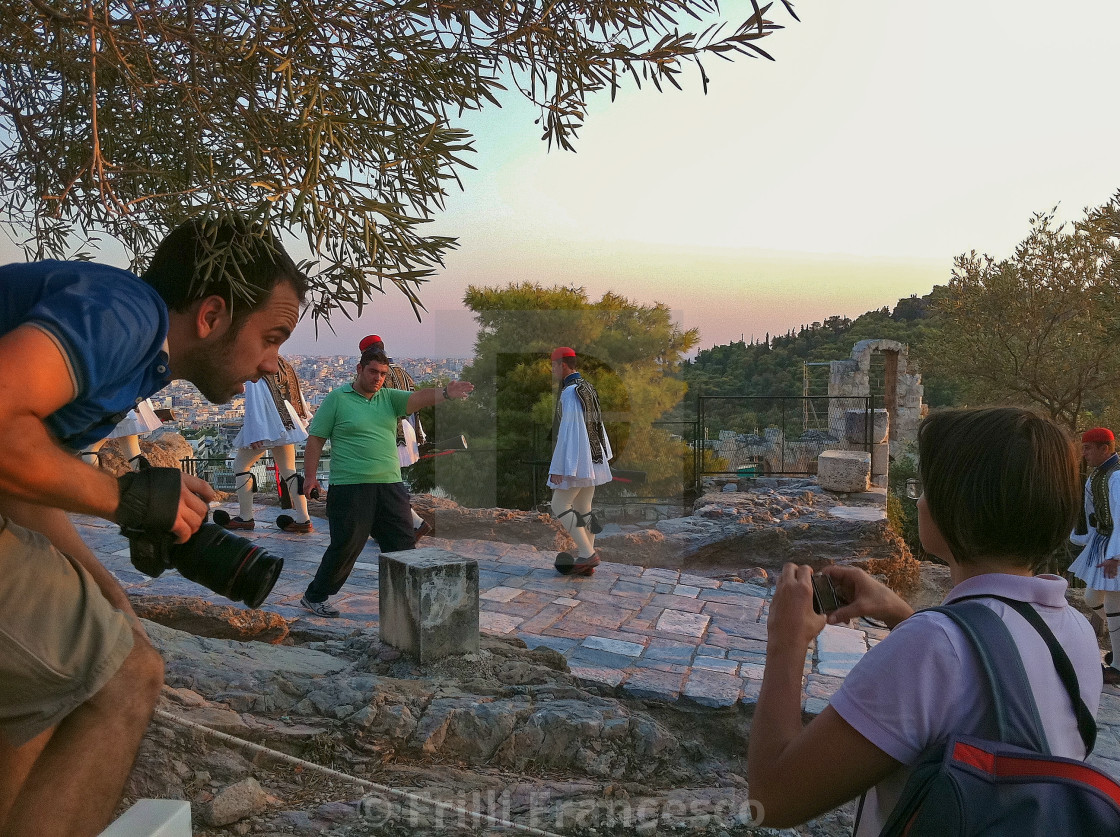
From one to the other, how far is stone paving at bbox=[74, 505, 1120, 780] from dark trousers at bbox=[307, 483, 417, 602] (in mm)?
317

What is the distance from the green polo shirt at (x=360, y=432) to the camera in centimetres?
552

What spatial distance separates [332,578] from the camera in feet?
17.9

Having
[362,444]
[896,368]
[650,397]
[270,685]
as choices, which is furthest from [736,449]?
[270,685]

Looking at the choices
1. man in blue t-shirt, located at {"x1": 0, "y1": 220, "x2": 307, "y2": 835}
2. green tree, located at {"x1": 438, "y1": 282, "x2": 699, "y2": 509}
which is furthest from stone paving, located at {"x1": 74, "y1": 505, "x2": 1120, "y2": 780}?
green tree, located at {"x1": 438, "y1": 282, "x2": 699, "y2": 509}

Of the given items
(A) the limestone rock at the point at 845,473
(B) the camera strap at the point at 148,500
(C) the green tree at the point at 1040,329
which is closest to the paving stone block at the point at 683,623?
(B) the camera strap at the point at 148,500

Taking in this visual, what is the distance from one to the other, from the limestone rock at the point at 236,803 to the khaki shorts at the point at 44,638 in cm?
139

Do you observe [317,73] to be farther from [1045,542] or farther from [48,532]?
[1045,542]

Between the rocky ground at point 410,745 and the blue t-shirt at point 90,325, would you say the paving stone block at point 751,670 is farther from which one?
the blue t-shirt at point 90,325

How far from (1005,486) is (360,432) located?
4.69m

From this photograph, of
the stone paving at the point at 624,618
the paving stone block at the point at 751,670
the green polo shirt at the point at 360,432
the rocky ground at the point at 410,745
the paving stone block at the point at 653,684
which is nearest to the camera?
the rocky ground at the point at 410,745

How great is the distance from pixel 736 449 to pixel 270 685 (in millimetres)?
18701

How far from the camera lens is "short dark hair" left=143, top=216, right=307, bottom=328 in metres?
1.98

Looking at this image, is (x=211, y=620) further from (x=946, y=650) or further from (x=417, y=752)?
(x=946, y=650)

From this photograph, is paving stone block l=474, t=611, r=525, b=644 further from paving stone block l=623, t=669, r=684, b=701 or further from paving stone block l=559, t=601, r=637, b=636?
paving stone block l=623, t=669, r=684, b=701
